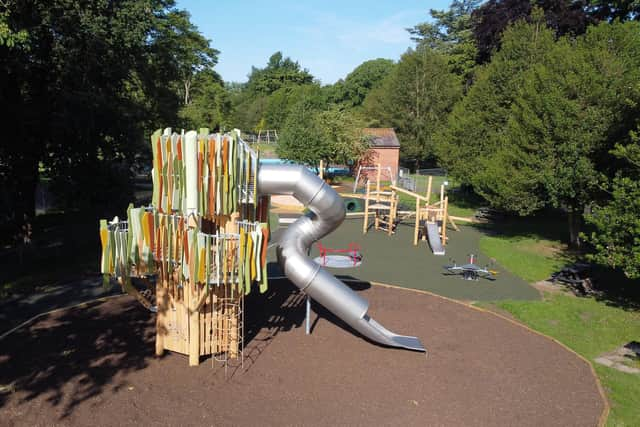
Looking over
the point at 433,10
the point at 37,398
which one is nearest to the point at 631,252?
the point at 37,398

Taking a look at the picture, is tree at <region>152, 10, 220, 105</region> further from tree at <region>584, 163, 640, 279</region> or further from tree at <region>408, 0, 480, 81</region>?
tree at <region>408, 0, 480, 81</region>

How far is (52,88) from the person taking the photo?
1970 cm

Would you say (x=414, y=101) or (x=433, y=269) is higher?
(x=414, y=101)

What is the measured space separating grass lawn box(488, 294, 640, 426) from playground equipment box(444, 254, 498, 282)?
2466mm

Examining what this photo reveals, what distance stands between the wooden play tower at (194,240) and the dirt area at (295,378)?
3.52 ft

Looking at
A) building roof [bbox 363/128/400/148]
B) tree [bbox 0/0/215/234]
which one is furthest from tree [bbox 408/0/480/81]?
tree [bbox 0/0/215/234]

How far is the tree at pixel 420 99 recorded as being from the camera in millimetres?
60719

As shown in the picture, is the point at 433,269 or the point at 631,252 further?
the point at 433,269

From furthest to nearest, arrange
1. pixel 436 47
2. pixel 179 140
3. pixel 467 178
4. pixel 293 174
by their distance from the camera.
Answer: pixel 436 47, pixel 467 178, pixel 293 174, pixel 179 140

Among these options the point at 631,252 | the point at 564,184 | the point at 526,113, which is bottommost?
the point at 631,252

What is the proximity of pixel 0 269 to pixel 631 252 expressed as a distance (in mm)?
21676

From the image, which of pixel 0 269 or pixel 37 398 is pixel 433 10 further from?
pixel 37 398

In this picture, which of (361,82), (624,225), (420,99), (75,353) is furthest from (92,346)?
(361,82)

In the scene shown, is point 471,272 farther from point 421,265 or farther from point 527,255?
point 527,255
